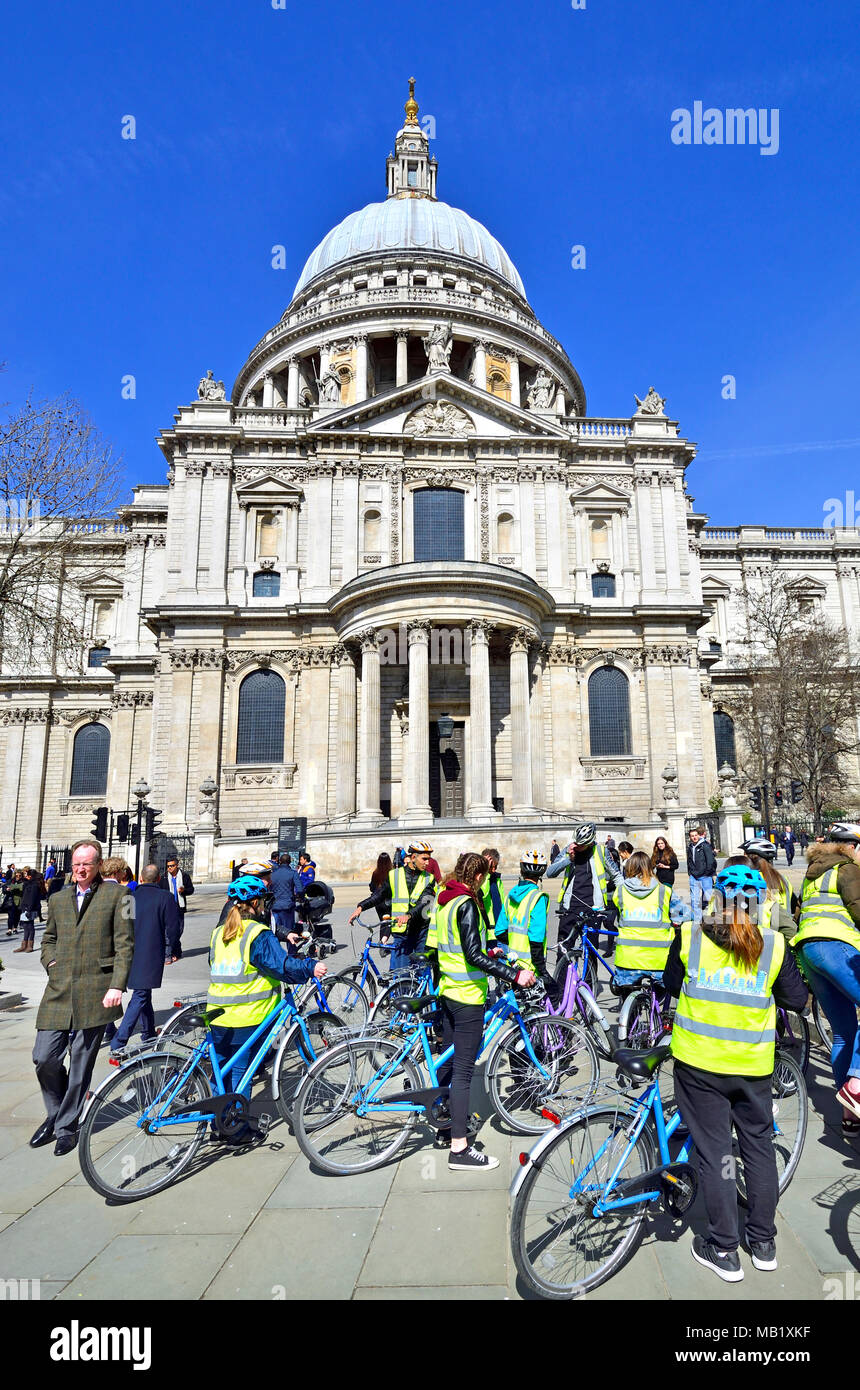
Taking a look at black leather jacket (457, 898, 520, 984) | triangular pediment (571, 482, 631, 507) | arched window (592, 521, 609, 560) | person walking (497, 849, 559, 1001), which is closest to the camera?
black leather jacket (457, 898, 520, 984)

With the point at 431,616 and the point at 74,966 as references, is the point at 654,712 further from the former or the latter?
the point at 74,966

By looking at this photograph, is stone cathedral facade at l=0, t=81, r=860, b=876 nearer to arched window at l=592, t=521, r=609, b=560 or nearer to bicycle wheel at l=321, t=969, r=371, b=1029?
A: arched window at l=592, t=521, r=609, b=560

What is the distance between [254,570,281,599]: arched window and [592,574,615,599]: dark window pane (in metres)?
14.8

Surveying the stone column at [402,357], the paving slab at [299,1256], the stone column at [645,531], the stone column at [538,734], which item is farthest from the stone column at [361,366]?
the paving slab at [299,1256]

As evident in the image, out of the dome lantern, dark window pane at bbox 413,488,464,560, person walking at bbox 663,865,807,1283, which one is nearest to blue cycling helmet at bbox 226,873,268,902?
person walking at bbox 663,865,807,1283

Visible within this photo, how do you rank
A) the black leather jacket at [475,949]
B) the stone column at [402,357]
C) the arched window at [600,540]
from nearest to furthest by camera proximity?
the black leather jacket at [475,949], the arched window at [600,540], the stone column at [402,357]

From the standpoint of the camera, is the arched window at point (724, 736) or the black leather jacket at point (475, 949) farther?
the arched window at point (724, 736)

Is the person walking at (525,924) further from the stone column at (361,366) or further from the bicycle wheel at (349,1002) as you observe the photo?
the stone column at (361,366)

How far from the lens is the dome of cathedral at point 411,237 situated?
55.9m

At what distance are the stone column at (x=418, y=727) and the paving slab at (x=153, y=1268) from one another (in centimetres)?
2355

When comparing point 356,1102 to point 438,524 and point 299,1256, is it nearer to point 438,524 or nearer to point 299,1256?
point 299,1256

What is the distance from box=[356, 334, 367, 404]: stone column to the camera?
4747 cm

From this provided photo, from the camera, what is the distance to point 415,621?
30.2 meters

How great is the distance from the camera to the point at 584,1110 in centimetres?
418
